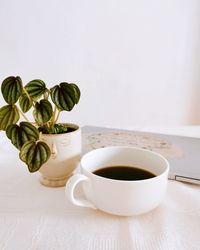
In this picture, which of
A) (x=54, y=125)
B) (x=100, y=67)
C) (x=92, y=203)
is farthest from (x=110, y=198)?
(x=100, y=67)

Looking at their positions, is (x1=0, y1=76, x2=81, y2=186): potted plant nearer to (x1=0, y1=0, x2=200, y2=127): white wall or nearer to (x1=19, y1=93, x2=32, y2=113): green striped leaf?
(x1=19, y1=93, x2=32, y2=113): green striped leaf

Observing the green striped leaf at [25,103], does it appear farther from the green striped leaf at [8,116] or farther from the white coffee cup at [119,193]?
the white coffee cup at [119,193]

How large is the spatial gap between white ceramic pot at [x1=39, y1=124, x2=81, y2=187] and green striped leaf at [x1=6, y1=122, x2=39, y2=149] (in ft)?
0.15

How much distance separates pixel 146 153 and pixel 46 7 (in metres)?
0.91

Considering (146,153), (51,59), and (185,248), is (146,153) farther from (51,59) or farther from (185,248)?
(51,59)

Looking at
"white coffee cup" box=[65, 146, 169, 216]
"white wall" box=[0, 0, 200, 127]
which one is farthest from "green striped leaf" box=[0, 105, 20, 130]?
"white wall" box=[0, 0, 200, 127]

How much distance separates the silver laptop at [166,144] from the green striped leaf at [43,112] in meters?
0.19

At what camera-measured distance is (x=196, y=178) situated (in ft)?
1.40

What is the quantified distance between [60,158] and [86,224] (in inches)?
4.8

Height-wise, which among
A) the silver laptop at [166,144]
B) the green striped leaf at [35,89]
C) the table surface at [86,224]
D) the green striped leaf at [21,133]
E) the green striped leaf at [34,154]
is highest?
the green striped leaf at [35,89]

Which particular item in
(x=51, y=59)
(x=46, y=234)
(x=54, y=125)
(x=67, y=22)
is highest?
(x=67, y=22)

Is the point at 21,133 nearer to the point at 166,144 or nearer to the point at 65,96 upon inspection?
the point at 65,96

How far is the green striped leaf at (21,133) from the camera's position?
35 cm

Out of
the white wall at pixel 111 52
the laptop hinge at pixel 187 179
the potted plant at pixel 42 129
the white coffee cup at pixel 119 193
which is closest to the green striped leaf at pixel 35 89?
the potted plant at pixel 42 129
